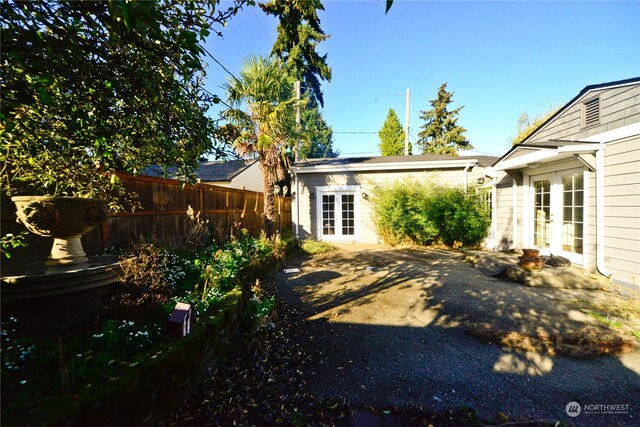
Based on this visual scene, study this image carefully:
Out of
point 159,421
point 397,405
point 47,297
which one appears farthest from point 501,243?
point 47,297

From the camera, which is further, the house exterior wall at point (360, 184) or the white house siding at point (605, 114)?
the house exterior wall at point (360, 184)

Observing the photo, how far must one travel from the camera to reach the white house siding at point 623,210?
426 cm

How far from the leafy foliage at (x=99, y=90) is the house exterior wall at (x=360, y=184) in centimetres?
827

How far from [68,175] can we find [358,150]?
2331 centimetres

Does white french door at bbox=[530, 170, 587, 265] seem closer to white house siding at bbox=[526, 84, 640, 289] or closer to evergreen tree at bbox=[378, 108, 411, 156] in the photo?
white house siding at bbox=[526, 84, 640, 289]

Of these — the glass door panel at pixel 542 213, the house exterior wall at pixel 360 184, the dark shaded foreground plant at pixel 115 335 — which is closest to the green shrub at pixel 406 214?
the house exterior wall at pixel 360 184

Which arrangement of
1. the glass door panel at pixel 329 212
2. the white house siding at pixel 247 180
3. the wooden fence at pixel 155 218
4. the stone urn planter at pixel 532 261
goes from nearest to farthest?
the wooden fence at pixel 155 218 → the stone urn planter at pixel 532 261 → the glass door panel at pixel 329 212 → the white house siding at pixel 247 180

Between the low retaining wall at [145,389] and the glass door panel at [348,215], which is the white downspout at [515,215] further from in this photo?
the low retaining wall at [145,389]

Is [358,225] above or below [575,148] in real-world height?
below

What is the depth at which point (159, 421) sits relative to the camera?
1.73m

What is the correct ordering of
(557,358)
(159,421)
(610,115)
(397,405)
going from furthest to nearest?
(610,115)
(557,358)
(397,405)
(159,421)

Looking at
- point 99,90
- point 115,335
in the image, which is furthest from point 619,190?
point 115,335

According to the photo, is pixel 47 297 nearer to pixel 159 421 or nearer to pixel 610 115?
pixel 159 421

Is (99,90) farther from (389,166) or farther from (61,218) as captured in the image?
(389,166)
